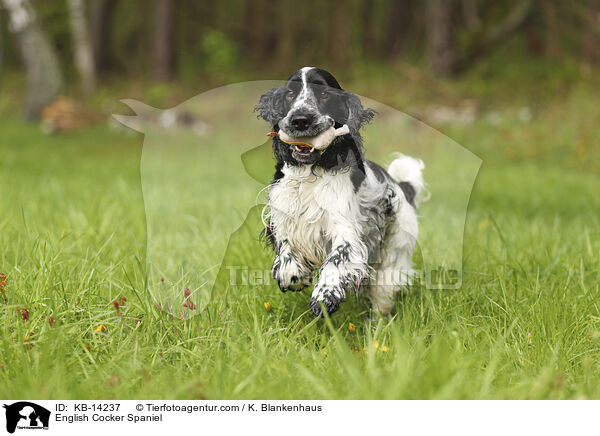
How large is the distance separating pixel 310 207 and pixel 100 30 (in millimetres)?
18352

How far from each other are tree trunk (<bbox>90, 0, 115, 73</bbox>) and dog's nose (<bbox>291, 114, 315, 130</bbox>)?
58.4ft

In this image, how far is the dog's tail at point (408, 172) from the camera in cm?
316

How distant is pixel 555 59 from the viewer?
12.7m

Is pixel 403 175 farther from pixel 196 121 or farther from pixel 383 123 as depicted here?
pixel 196 121

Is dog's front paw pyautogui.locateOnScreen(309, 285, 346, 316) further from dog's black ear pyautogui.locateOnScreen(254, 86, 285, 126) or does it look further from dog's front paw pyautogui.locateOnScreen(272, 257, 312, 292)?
dog's black ear pyautogui.locateOnScreen(254, 86, 285, 126)

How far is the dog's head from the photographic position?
2.23 metres

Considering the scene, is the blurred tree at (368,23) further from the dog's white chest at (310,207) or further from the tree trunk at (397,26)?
the dog's white chest at (310,207)

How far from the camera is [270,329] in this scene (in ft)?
8.65

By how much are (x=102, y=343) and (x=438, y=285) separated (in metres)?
1.74

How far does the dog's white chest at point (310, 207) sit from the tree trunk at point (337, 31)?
5193 millimetres
